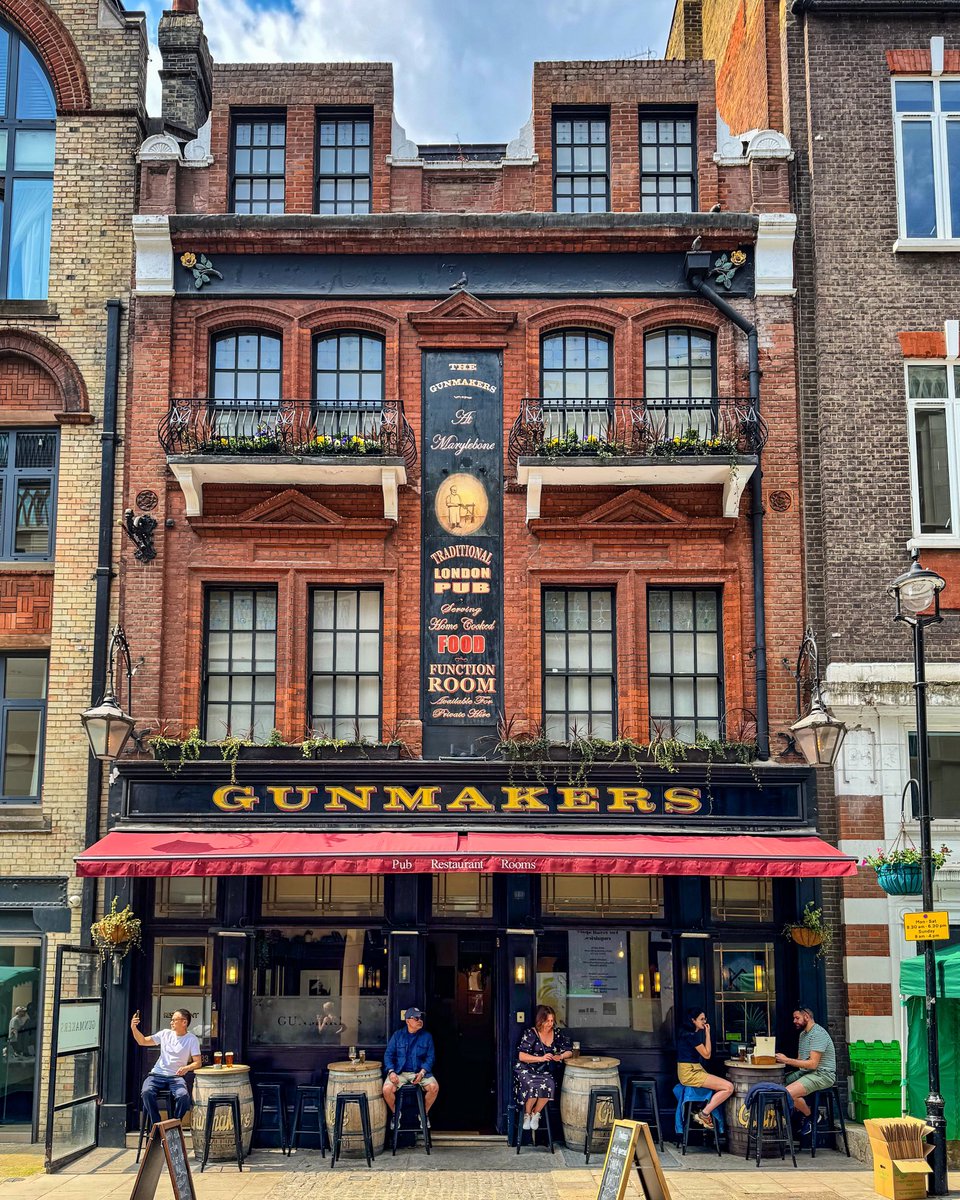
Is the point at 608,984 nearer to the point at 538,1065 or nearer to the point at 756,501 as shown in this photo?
the point at 538,1065

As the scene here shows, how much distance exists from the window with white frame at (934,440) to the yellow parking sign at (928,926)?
5.63m

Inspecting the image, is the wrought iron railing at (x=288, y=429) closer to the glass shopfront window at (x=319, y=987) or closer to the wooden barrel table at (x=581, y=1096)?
the glass shopfront window at (x=319, y=987)

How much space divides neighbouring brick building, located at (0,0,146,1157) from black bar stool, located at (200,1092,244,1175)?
2179 mm

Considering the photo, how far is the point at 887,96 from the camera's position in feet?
56.8

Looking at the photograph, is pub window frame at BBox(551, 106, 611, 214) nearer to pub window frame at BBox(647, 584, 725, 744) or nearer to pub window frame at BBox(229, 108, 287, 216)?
pub window frame at BBox(229, 108, 287, 216)

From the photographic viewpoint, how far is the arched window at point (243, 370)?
1702 centimetres

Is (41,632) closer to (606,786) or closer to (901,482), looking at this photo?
(606,786)

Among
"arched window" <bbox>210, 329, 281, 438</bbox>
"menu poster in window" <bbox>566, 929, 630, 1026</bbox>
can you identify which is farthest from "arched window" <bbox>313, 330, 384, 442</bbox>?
"menu poster in window" <bbox>566, 929, 630, 1026</bbox>

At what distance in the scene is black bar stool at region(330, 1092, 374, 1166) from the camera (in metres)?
14.1

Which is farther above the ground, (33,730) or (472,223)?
(472,223)

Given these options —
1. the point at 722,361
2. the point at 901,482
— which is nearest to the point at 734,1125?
the point at 901,482

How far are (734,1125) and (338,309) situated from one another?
1109 centimetres

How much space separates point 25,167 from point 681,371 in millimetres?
9342

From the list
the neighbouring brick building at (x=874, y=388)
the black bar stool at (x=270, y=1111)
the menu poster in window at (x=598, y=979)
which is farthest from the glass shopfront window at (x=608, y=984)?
the black bar stool at (x=270, y=1111)
